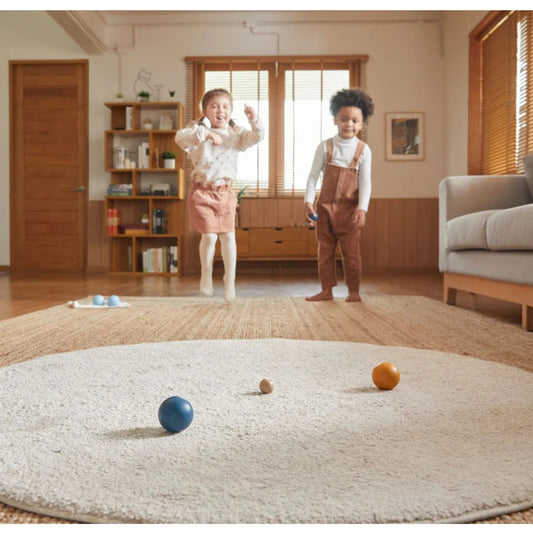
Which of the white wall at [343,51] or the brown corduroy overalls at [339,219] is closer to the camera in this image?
the brown corduroy overalls at [339,219]

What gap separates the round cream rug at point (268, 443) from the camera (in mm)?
603

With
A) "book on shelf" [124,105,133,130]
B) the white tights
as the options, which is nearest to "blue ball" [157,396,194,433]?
the white tights

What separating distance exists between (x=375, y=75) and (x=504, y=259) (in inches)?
173

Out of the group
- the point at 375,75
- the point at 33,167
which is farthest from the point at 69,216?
the point at 375,75

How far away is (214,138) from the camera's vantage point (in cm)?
303

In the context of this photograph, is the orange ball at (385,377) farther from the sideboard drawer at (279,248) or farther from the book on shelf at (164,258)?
the book on shelf at (164,258)

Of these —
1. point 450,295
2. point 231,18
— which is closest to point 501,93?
point 450,295

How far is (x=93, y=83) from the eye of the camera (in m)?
6.11

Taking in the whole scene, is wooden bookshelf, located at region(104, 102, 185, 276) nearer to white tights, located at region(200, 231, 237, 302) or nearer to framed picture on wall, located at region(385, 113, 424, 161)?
framed picture on wall, located at region(385, 113, 424, 161)

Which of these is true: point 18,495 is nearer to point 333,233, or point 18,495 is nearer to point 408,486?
point 408,486

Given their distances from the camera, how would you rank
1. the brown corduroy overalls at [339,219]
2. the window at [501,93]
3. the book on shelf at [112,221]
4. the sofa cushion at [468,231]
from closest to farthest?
1. the sofa cushion at [468,231]
2. the brown corduroy overalls at [339,219]
3. the window at [501,93]
4. the book on shelf at [112,221]

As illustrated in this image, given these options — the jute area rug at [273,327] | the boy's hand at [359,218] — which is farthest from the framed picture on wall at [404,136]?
the jute area rug at [273,327]

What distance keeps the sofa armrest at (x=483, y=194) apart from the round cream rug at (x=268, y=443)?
1.71 metres

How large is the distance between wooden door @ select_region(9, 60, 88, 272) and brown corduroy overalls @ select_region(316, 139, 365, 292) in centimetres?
386
